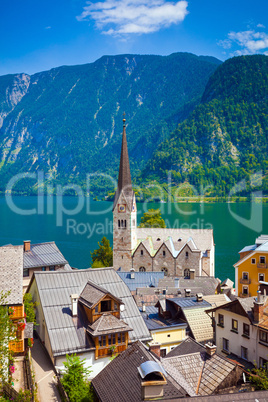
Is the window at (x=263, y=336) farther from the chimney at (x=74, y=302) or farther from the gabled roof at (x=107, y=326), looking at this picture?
the chimney at (x=74, y=302)

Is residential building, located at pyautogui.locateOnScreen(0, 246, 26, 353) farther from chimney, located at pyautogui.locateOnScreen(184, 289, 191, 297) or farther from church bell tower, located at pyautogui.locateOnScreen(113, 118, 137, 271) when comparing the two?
church bell tower, located at pyautogui.locateOnScreen(113, 118, 137, 271)

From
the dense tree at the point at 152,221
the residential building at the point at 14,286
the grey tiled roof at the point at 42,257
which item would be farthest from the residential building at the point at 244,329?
the dense tree at the point at 152,221

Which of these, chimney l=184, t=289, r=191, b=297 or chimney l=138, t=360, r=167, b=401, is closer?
chimney l=138, t=360, r=167, b=401

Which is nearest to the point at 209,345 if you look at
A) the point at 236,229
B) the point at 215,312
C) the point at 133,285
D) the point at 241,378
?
the point at 241,378

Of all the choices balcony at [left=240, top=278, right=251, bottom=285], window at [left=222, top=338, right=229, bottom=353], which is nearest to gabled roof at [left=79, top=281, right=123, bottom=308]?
window at [left=222, top=338, right=229, bottom=353]

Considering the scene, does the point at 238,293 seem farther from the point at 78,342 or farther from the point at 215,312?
the point at 78,342

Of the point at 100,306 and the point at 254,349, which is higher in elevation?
the point at 100,306
